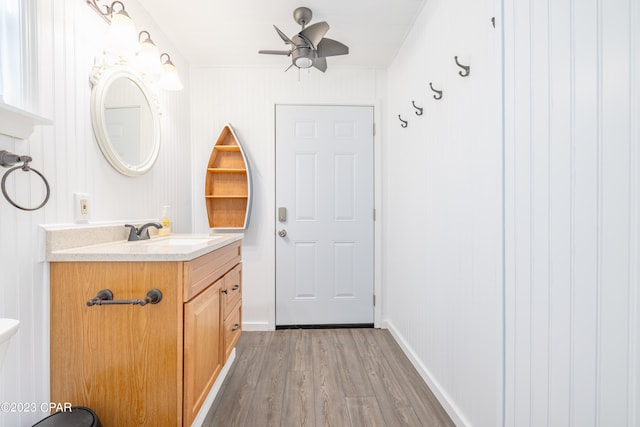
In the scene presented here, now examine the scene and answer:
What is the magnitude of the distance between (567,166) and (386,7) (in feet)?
5.96

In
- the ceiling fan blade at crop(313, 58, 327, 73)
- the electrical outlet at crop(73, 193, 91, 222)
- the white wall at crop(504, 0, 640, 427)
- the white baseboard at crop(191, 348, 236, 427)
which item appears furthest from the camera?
the ceiling fan blade at crop(313, 58, 327, 73)

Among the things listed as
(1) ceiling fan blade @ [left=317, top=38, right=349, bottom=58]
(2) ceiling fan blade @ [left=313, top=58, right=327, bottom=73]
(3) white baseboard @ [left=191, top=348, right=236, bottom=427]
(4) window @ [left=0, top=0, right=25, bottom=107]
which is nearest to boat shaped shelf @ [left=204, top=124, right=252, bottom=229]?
(2) ceiling fan blade @ [left=313, top=58, right=327, bottom=73]

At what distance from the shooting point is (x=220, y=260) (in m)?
1.65

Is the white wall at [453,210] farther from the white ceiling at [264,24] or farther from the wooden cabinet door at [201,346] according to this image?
the wooden cabinet door at [201,346]

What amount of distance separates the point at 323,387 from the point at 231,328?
2.26 ft

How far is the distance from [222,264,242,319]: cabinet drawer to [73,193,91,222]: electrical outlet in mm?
752

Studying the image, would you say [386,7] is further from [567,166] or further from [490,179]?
[567,166]

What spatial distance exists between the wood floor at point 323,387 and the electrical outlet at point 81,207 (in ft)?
3.98

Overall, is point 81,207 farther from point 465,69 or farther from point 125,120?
point 465,69

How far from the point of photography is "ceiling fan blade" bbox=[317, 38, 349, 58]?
200 cm

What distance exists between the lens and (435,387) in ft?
5.78

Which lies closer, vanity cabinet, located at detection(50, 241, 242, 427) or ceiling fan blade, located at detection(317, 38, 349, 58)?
vanity cabinet, located at detection(50, 241, 242, 427)

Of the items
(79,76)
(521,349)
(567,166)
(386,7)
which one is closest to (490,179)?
(567,166)

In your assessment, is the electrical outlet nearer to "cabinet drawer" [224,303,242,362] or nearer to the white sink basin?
the white sink basin
